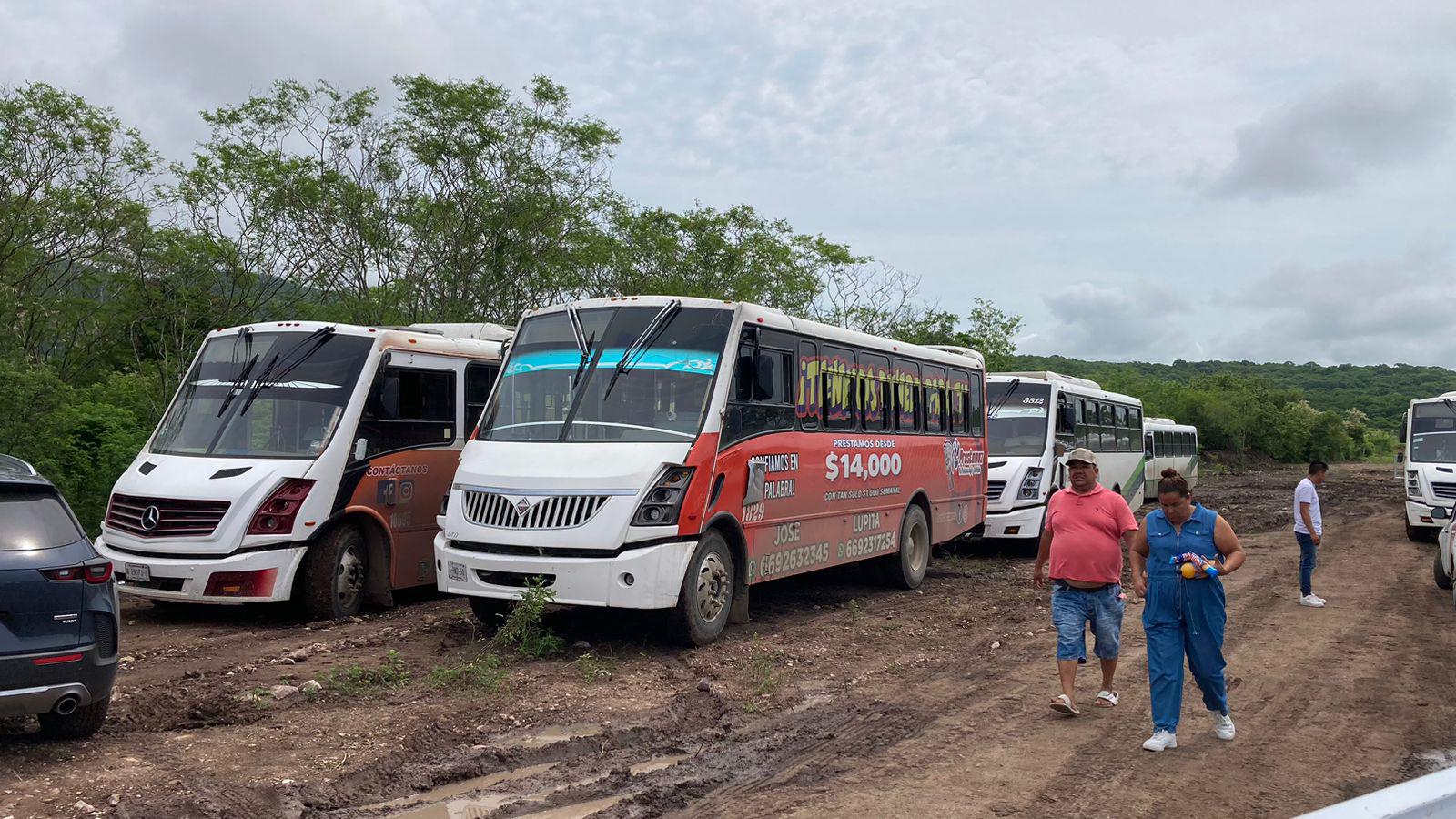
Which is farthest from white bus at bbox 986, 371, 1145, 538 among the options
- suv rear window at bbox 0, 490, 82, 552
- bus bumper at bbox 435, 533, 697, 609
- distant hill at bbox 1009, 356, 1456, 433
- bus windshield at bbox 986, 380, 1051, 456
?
distant hill at bbox 1009, 356, 1456, 433

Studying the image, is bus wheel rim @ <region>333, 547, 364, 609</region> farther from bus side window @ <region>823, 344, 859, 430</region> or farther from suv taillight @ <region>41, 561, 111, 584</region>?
bus side window @ <region>823, 344, 859, 430</region>

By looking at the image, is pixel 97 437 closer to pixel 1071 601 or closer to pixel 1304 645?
pixel 1071 601

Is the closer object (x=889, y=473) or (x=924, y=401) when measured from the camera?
(x=889, y=473)

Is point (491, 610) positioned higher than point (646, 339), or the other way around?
point (646, 339)

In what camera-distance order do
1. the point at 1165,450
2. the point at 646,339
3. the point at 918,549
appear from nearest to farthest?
the point at 646,339 < the point at 918,549 < the point at 1165,450

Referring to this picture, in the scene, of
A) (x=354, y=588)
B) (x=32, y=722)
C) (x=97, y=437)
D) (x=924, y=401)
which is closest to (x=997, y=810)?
(x=32, y=722)

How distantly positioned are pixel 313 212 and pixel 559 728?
65.7 ft

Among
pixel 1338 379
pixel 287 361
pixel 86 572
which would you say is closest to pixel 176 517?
pixel 287 361

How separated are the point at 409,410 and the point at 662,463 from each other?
3.94m

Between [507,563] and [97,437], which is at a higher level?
[97,437]

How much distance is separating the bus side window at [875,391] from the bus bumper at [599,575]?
13.5ft

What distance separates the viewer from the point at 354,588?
10.6 meters

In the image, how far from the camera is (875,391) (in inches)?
490

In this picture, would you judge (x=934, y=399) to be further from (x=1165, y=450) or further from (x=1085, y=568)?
(x=1165, y=450)
